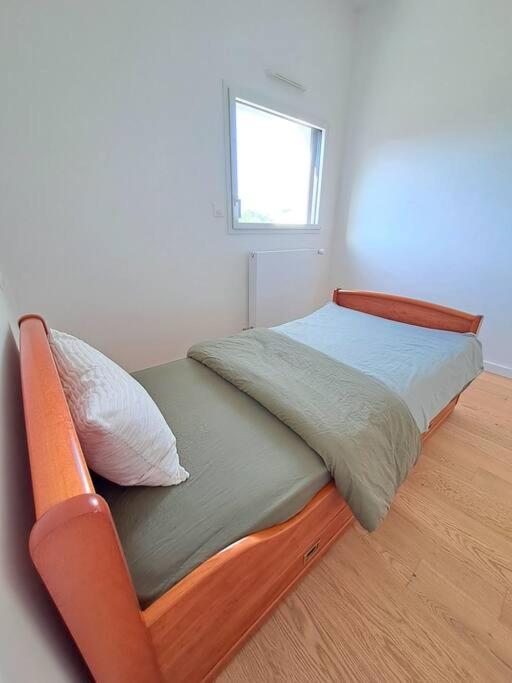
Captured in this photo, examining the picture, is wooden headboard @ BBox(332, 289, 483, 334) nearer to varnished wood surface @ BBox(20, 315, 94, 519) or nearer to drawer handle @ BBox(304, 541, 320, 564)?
drawer handle @ BBox(304, 541, 320, 564)

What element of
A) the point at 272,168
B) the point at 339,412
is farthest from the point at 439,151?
the point at 339,412

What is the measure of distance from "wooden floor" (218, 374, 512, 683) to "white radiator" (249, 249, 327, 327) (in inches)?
71.3

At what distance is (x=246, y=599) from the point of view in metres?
0.77

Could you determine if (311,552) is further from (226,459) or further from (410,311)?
(410,311)

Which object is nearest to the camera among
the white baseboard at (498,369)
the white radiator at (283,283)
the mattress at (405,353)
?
the mattress at (405,353)

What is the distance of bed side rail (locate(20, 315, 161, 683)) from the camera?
13.2 inches

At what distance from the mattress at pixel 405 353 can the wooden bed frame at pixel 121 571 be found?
618 mm

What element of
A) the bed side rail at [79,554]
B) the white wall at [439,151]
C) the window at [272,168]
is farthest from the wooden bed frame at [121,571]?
the white wall at [439,151]

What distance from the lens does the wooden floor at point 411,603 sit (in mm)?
836

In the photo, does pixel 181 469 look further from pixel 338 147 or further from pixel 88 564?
pixel 338 147

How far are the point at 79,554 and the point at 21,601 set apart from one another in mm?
194

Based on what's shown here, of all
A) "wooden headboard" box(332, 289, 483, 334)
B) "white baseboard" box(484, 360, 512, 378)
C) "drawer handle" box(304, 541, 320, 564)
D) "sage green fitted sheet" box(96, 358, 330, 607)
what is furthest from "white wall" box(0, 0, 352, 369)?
"white baseboard" box(484, 360, 512, 378)

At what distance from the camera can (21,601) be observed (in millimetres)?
425

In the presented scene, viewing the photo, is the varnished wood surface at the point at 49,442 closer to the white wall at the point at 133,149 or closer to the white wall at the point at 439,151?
the white wall at the point at 133,149
